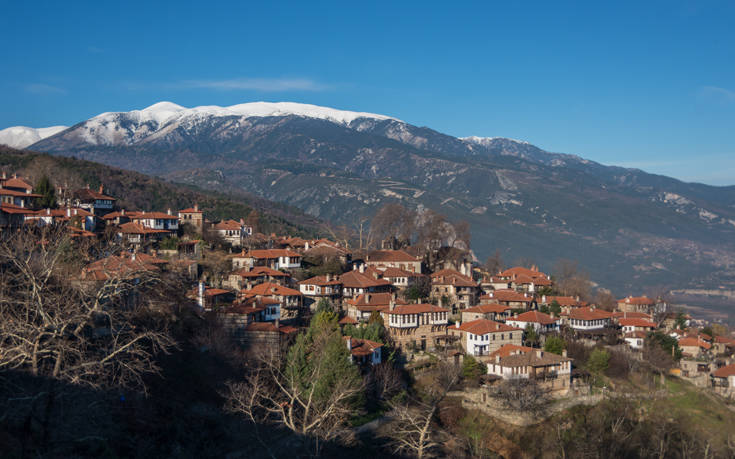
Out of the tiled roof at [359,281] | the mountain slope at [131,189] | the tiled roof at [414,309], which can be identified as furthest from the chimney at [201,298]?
the mountain slope at [131,189]

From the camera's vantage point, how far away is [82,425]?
26250 millimetres

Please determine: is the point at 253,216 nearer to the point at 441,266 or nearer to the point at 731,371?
the point at 441,266

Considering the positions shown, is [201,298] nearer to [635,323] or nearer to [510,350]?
[510,350]

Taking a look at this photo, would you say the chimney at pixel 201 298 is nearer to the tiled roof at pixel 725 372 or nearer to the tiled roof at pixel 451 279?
the tiled roof at pixel 451 279

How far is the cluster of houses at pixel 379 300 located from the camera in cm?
4881

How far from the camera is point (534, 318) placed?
59188 mm

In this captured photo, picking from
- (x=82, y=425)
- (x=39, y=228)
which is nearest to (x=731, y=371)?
(x=82, y=425)

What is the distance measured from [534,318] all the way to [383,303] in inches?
590

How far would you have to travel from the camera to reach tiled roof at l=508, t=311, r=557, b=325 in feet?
194

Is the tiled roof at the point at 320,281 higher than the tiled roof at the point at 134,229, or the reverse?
the tiled roof at the point at 134,229

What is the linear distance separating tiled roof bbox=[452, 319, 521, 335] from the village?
0.14m

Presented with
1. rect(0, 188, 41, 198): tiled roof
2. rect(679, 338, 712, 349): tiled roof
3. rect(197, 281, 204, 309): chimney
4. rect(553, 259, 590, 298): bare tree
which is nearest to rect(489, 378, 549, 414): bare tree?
rect(197, 281, 204, 309): chimney

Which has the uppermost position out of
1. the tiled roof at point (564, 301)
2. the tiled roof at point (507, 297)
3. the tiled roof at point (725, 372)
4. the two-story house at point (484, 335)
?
the tiled roof at point (507, 297)

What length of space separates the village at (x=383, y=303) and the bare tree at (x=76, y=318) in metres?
2.61
